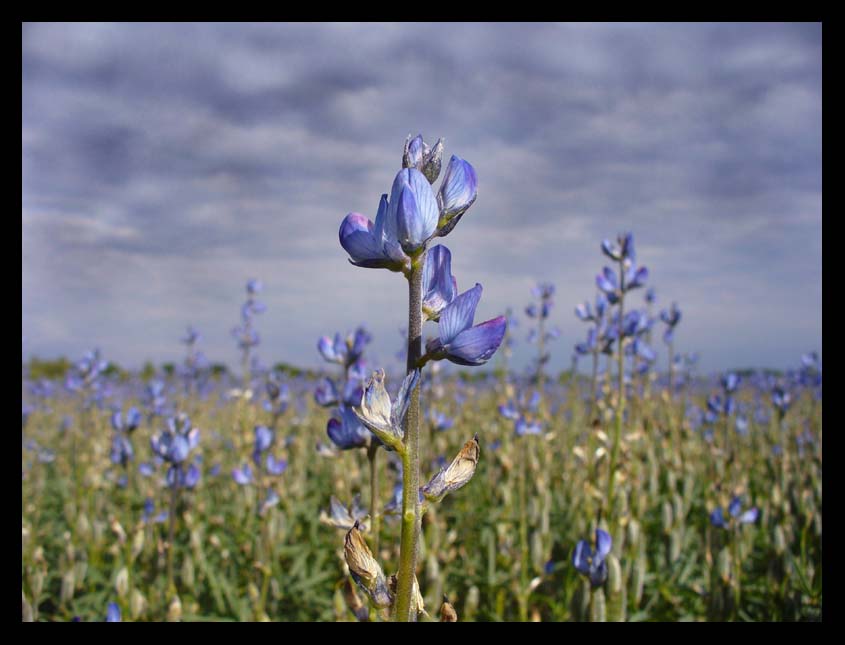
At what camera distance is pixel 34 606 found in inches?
115

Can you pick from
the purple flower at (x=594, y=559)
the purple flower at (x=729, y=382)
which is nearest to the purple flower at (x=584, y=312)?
the purple flower at (x=729, y=382)

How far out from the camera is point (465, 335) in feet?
3.51

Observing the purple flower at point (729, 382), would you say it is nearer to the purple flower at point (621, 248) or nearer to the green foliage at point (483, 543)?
the green foliage at point (483, 543)

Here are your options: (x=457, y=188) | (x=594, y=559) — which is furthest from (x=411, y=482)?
(x=594, y=559)

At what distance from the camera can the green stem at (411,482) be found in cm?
102

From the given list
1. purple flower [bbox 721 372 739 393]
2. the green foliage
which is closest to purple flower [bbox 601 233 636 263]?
the green foliage

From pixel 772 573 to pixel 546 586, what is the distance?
124 cm

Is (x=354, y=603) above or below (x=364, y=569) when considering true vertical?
below

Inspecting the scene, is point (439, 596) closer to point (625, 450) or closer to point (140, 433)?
point (625, 450)

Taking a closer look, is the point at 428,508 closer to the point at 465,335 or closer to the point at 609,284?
the point at 465,335

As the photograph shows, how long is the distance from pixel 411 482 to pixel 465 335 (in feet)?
0.86

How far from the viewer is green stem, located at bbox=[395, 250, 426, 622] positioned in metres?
1.02
